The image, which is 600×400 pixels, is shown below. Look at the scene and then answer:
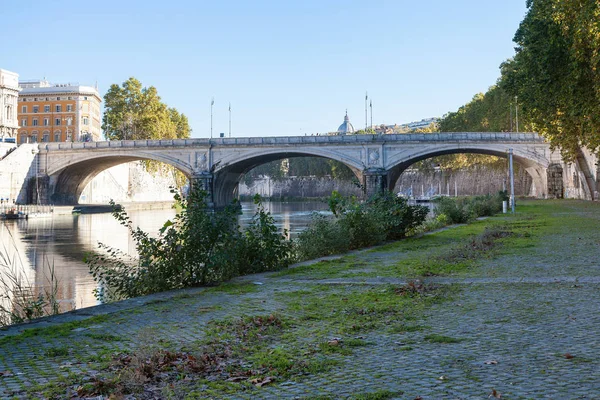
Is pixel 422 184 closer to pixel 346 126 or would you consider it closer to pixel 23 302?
pixel 346 126

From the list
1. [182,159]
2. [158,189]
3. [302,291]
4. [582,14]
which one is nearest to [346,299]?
[302,291]

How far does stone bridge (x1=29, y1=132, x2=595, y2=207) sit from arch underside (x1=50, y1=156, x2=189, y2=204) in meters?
0.18

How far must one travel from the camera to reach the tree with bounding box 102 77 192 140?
250 feet

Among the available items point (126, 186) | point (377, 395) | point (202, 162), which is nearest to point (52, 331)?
point (377, 395)

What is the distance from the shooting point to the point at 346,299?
7.11m

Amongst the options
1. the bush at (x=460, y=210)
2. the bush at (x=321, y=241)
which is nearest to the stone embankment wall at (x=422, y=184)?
the bush at (x=460, y=210)

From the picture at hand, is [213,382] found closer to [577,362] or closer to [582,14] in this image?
[577,362]

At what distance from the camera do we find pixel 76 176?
6975 cm

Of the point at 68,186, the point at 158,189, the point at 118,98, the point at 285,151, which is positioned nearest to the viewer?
the point at 285,151

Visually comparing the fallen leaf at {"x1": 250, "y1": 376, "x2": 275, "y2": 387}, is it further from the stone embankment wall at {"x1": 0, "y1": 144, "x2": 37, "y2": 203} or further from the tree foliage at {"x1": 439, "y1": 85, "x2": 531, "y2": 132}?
the tree foliage at {"x1": 439, "y1": 85, "x2": 531, "y2": 132}

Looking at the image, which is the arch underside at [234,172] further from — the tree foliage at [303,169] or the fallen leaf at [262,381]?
the fallen leaf at [262,381]

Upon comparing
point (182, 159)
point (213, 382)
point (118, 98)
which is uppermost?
point (118, 98)

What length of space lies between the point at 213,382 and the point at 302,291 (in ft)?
12.7

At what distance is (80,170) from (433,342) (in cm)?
6959
